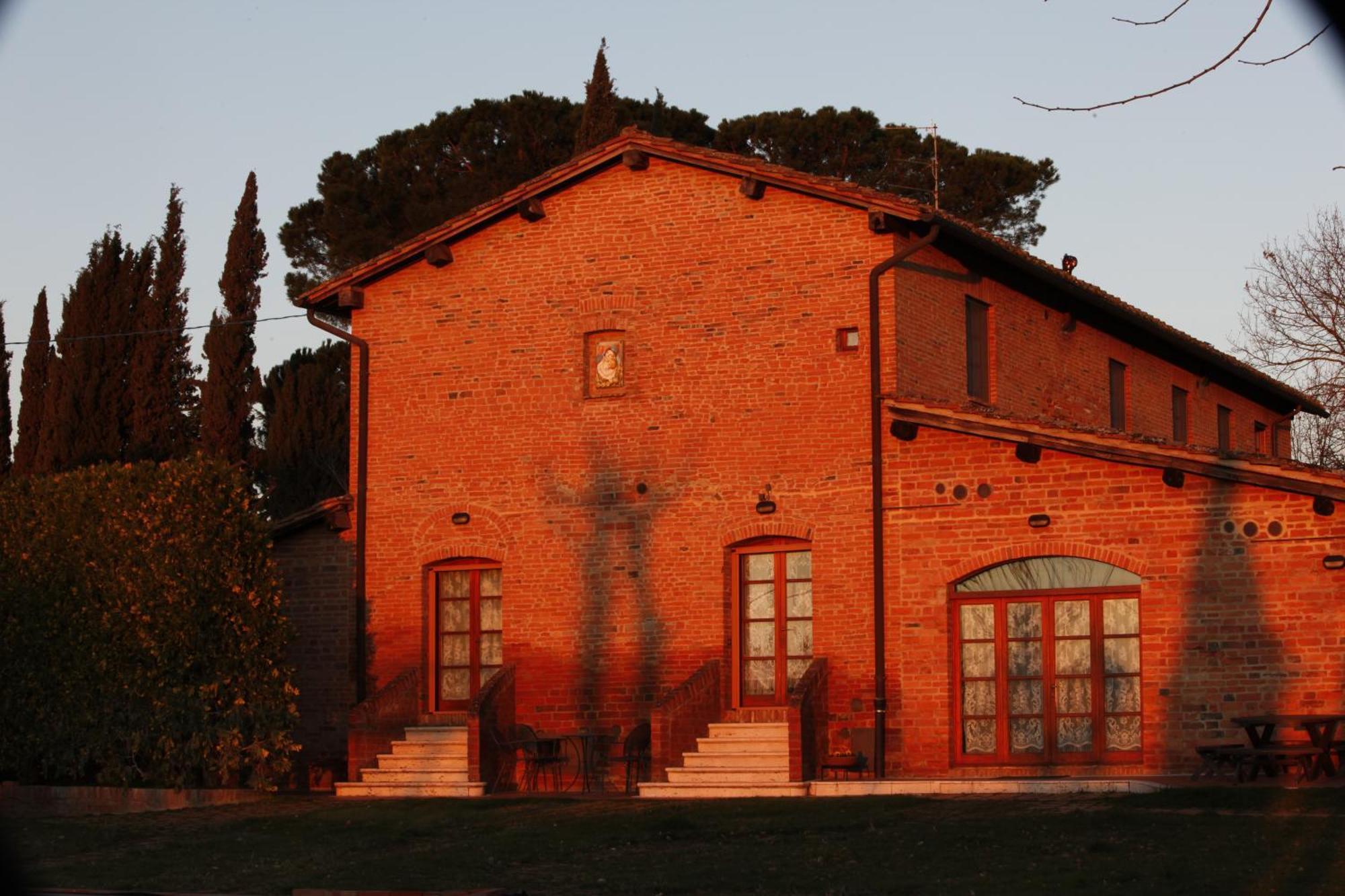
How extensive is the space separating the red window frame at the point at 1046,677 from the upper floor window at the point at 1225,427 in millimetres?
11138

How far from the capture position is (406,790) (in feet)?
64.6

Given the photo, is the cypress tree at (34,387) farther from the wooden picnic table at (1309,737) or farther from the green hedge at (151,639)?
the wooden picnic table at (1309,737)

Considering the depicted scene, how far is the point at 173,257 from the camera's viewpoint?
1374 inches

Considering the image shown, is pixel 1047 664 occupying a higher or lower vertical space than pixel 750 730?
higher

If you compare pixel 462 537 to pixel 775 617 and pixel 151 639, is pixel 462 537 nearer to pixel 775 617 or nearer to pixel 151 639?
pixel 151 639

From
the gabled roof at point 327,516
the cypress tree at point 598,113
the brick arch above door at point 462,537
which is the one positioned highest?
the cypress tree at point 598,113

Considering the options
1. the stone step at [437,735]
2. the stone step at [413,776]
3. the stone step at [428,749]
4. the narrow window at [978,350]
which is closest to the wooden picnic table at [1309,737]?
the narrow window at [978,350]

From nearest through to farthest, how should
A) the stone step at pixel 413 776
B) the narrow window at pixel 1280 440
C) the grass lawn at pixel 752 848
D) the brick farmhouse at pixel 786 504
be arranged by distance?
the grass lawn at pixel 752 848 → the brick farmhouse at pixel 786 504 → the stone step at pixel 413 776 → the narrow window at pixel 1280 440

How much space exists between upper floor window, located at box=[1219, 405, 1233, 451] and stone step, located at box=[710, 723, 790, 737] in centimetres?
1216

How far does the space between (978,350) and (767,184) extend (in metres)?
3.29

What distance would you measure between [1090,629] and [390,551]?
27.3 ft

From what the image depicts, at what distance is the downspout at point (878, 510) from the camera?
18.6 metres

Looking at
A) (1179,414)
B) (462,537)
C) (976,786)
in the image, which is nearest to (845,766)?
(976,786)

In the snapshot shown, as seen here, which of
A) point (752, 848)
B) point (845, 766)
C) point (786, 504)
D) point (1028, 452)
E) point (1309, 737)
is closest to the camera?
point (752, 848)
